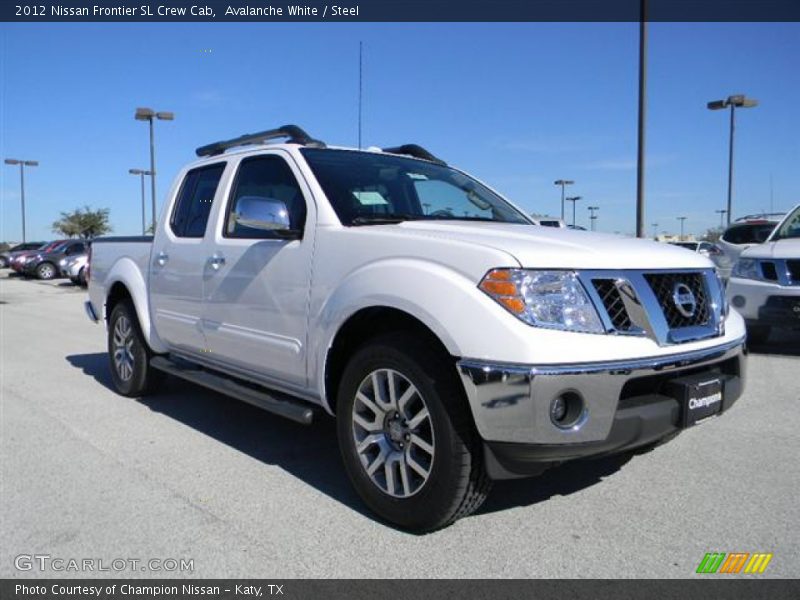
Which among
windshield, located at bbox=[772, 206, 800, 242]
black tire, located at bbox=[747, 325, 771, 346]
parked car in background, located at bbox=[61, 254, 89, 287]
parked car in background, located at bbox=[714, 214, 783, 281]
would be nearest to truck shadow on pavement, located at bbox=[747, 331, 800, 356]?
black tire, located at bbox=[747, 325, 771, 346]

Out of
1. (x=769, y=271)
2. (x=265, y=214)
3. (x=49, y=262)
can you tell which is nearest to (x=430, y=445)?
(x=265, y=214)

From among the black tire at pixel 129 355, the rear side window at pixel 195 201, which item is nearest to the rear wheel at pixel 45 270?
the black tire at pixel 129 355

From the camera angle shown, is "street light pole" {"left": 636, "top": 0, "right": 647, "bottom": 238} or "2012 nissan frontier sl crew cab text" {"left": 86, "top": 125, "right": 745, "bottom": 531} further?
"street light pole" {"left": 636, "top": 0, "right": 647, "bottom": 238}

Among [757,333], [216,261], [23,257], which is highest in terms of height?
[216,261]

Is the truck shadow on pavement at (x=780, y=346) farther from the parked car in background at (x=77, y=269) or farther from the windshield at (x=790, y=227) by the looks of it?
the parked car in background at (x=77, y=269)

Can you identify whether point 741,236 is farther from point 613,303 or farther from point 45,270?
point 45,270

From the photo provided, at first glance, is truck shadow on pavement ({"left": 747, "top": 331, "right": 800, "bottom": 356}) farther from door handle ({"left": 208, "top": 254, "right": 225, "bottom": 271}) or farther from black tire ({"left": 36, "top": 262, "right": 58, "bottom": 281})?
black tire ({"left": 36, "top": 262, "right": 58, "bottom": 281})

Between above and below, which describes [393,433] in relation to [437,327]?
below

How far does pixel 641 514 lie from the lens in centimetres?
330

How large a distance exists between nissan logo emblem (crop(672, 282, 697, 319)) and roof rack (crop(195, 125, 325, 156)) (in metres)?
2.33

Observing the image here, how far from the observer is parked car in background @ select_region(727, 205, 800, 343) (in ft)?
22.7

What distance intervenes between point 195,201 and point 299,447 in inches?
81.0

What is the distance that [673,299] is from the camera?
10.0ft

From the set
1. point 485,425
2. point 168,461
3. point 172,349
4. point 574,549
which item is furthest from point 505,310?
point 172,349
